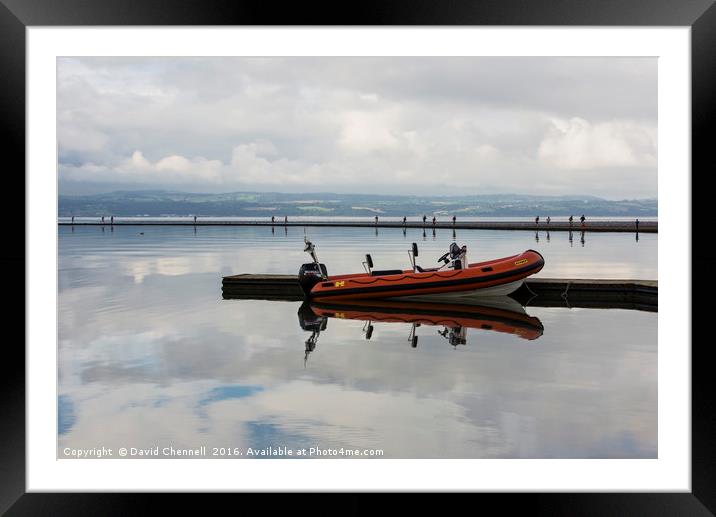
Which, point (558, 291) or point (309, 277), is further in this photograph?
point (558, 291)

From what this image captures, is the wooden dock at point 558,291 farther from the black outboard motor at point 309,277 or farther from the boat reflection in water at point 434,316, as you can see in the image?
the black outboard motor at point 309,277

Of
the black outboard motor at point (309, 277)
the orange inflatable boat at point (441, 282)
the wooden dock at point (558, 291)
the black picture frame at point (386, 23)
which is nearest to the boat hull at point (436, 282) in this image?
the orange inflatable boat at point (441, 282)

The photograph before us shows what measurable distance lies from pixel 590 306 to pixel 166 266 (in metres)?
13.0

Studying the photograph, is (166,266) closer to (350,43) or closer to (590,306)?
(590,306)

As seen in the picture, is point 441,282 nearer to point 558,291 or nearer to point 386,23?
point 558,291

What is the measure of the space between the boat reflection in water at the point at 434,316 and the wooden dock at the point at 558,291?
59cm

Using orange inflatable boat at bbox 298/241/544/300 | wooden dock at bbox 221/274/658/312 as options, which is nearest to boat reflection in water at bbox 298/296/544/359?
orange inflatable boat at bbox 298/241/544/300

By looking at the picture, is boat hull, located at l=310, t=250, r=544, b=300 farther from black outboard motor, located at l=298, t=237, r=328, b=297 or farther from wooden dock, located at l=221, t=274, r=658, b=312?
wooden dock, located at l=221, t=274, r=658, b=312

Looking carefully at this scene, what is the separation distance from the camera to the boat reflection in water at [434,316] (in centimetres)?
1019

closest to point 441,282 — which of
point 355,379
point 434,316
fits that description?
point 434,316

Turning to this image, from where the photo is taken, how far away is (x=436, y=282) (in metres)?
12.3

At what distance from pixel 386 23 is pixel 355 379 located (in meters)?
4.77

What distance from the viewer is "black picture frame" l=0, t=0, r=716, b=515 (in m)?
3.16

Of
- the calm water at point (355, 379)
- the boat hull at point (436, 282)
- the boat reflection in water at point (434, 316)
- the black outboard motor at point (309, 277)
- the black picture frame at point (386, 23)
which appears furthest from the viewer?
the black outboard motor at point (309, 277)
